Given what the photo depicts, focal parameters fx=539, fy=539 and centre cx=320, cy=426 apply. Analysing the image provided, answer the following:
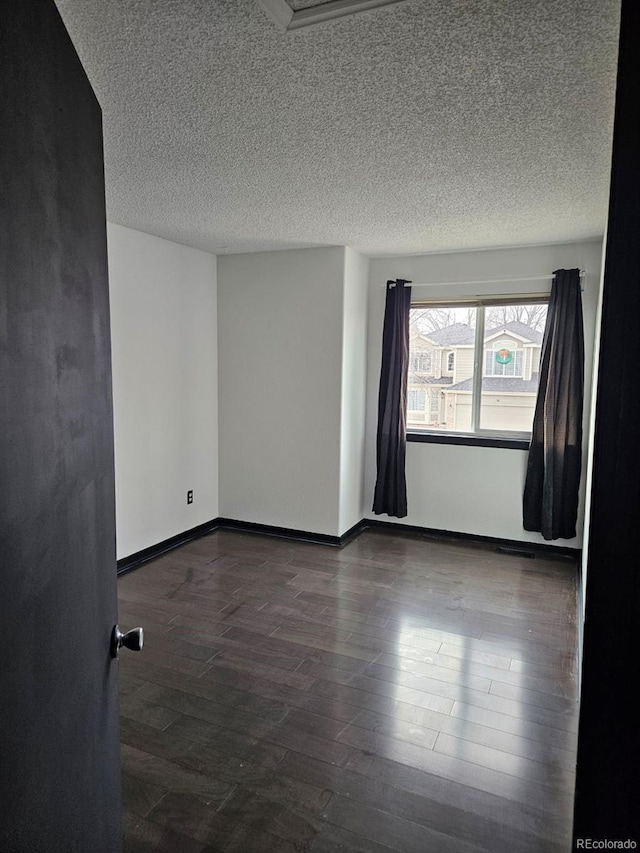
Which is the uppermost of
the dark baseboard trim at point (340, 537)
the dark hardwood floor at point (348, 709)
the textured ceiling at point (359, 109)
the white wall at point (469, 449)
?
the textured ceiling at point (359, 109)

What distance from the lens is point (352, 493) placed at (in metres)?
4.77

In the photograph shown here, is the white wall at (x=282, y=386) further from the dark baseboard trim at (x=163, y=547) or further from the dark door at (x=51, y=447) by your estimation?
the dark door at (x=51, y=447)

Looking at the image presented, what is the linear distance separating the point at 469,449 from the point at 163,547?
8.67 feet

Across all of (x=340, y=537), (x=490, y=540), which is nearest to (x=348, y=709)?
(x=340, y=537)

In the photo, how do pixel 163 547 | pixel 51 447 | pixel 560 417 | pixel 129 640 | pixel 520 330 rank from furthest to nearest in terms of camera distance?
pixel 520 330 < pixel 163 547 < pixel 560 417 < pixel 129 640 < pixel 51 447

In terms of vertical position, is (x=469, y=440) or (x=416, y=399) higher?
(x=416, y=399)

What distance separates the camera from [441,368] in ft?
15.5

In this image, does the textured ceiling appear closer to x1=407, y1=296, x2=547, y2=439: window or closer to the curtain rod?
the curtain rod

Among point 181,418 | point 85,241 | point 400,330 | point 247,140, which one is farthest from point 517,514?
point 85,241

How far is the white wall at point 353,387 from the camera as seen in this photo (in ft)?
14.6

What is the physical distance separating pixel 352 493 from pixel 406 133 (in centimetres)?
318

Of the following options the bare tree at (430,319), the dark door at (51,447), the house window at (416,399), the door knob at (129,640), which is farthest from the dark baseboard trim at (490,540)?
the dark door at (51,447)

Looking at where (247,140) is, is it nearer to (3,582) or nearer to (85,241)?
(85,241)

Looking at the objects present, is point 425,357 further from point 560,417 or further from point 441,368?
point 560,417
